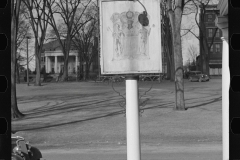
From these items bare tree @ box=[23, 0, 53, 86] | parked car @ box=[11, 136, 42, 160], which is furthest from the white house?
parked car @ box=[11, 136, 42, 160]

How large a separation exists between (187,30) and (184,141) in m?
39.3

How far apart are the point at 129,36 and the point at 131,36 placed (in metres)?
0.02

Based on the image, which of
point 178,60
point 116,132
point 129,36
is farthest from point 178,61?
point 129,36

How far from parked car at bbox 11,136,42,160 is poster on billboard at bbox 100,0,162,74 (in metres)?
1.80

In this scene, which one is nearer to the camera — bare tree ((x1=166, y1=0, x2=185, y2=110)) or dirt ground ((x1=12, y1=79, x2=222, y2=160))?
dirt ground ((x1=12, y1=79, x2=222, y2=160))

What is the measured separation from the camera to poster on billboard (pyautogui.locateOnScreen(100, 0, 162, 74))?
3412mm

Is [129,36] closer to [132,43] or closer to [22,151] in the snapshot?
[132,43]

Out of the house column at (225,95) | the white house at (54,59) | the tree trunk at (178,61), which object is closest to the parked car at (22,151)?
the house column at (225,95)

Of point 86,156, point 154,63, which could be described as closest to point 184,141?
point 86,156

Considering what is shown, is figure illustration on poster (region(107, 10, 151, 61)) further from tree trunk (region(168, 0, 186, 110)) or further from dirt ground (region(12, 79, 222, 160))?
tree trunk (region(168, 0, 186, 110))

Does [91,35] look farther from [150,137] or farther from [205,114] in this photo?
[150,137]

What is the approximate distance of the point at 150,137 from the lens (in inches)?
430

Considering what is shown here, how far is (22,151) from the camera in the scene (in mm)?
4719
